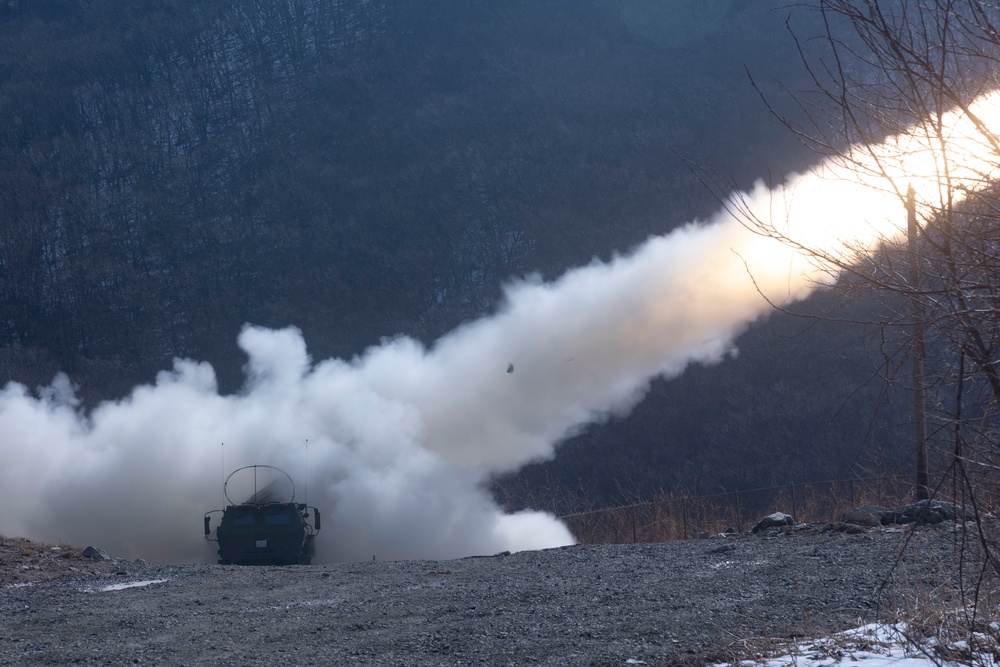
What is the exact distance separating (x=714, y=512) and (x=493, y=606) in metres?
17.4

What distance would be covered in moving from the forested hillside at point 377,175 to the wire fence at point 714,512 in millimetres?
4242

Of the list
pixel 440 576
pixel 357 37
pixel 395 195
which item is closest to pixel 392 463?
pixel 440 576

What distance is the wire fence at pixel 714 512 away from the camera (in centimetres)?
2161

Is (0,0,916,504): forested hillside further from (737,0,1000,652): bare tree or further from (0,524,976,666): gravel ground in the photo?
(737,0,1000,652): bare tree

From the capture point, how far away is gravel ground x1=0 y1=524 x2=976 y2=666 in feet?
27.7

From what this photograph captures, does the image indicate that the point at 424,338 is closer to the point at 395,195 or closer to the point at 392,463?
the point at 395,195

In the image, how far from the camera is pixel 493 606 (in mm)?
10672

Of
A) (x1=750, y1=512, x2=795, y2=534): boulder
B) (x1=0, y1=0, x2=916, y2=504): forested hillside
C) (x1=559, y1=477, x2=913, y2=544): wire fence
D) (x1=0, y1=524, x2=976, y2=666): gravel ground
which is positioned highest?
(x1=0, y1=0, x2=916, y2=504): forested hillside

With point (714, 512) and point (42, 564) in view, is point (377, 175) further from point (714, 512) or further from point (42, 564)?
point (42, 564)

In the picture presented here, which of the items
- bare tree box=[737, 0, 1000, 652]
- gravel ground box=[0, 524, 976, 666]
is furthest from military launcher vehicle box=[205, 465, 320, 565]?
bare tree box=[737, 0, 1000, 652]

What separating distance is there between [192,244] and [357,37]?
1660cm

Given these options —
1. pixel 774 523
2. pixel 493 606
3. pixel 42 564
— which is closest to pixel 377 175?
pixel 42 564

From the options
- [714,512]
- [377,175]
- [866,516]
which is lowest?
[866,516]

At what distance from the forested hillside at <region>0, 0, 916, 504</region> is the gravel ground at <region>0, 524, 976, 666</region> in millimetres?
19798
